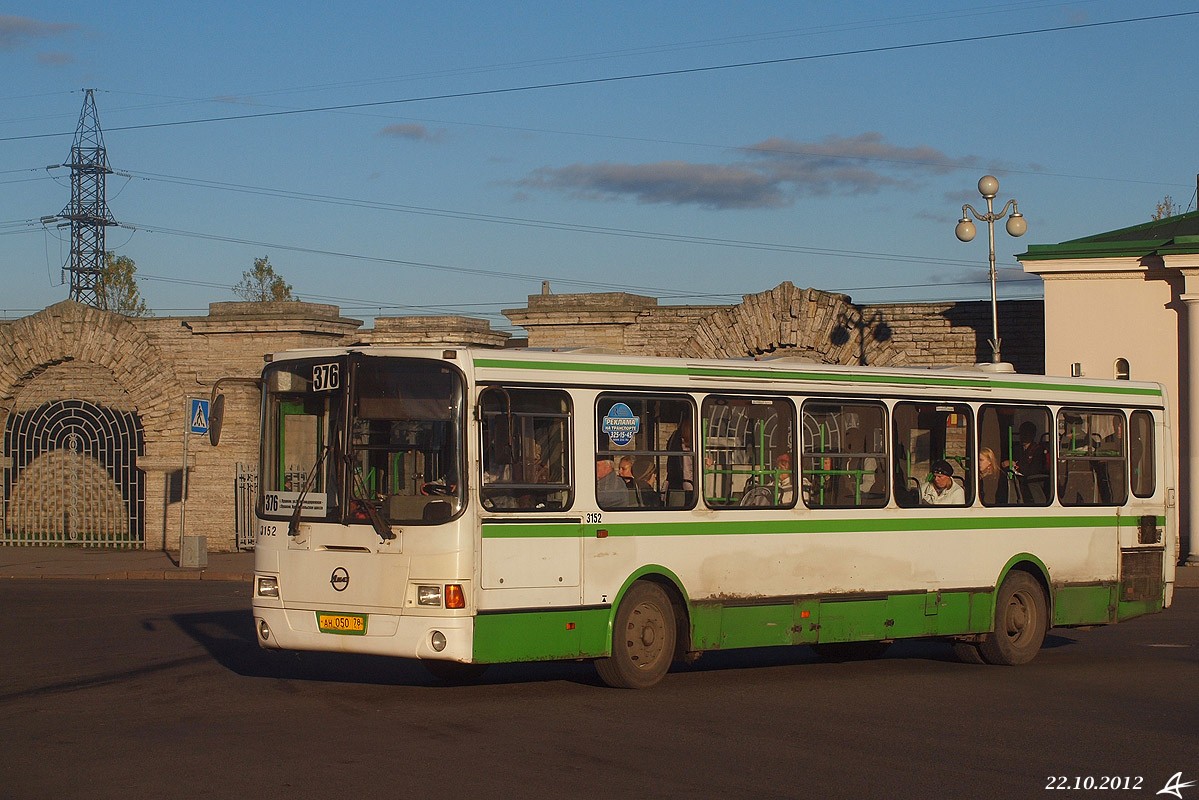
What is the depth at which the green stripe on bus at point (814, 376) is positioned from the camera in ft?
38.7

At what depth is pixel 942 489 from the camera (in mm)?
14305

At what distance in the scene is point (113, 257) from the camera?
62781mm

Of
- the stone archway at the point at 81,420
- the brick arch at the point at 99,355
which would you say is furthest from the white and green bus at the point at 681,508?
the stone archway at the point at 81,420

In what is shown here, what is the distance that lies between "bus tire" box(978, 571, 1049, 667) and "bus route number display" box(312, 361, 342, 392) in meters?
6.98

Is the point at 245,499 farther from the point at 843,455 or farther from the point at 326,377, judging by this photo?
the point at 326,377

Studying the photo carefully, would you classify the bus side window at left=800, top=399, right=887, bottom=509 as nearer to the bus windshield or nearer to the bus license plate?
the bus windshield

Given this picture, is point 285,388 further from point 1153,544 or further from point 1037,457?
point 1153,544

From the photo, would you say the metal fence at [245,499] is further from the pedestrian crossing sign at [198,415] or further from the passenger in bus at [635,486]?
the passenger in bus at [635,486]

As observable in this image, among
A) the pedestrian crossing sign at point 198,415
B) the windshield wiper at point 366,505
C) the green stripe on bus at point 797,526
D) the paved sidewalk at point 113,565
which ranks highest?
the pedestrian crossing sign at point 198,415

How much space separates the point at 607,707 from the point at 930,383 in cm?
502

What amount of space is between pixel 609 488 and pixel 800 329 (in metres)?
17.3

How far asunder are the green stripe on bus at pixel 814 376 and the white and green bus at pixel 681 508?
0.02 m

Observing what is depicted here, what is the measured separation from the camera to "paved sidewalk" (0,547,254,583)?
27297mm

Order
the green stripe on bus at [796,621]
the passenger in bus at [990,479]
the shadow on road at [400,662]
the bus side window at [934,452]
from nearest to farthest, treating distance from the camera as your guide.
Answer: the green stripe on bus at [796,621] < the shadow on road at [400,662] < the bus side window at [934,452] < the passenger in bus at [990,479]
